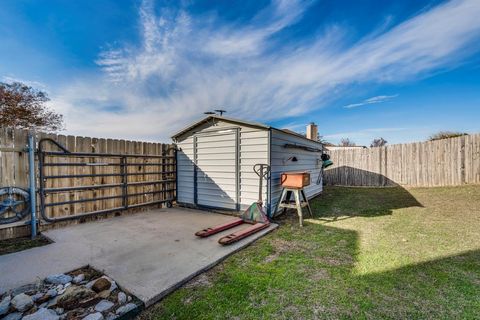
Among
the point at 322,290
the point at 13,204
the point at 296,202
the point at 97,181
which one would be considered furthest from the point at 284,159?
the point at 13,204

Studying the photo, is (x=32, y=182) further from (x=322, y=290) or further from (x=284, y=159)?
(x=284, y=159)

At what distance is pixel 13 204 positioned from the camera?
350 centimetres

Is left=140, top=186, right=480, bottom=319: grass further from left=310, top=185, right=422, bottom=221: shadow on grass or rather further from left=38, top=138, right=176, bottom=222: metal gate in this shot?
left=38, top=138, right=176, bottom=222: metal gate

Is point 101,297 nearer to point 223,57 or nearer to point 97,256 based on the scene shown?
point 97,256

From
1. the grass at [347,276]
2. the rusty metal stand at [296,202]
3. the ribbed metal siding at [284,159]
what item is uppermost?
the ribbed metal siding at [284,159]

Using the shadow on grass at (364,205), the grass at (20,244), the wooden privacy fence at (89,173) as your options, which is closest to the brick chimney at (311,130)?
the shadow on grass at (364,205)

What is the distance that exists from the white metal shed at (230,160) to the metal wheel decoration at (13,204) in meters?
3.28

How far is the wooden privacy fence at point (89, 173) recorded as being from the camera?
357cm

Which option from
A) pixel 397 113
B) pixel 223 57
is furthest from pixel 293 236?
pixel 397 113

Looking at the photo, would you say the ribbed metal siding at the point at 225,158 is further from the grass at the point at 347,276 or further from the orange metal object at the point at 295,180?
the grass at the point at 347,276

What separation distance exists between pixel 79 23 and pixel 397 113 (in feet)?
42.1

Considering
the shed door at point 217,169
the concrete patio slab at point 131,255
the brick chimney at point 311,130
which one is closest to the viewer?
the concrete patio slab at point 131,255

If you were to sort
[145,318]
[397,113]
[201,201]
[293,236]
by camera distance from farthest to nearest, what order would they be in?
[397,113] < [201,201] < [293,236] < [145,318]

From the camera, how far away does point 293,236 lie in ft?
12.2
